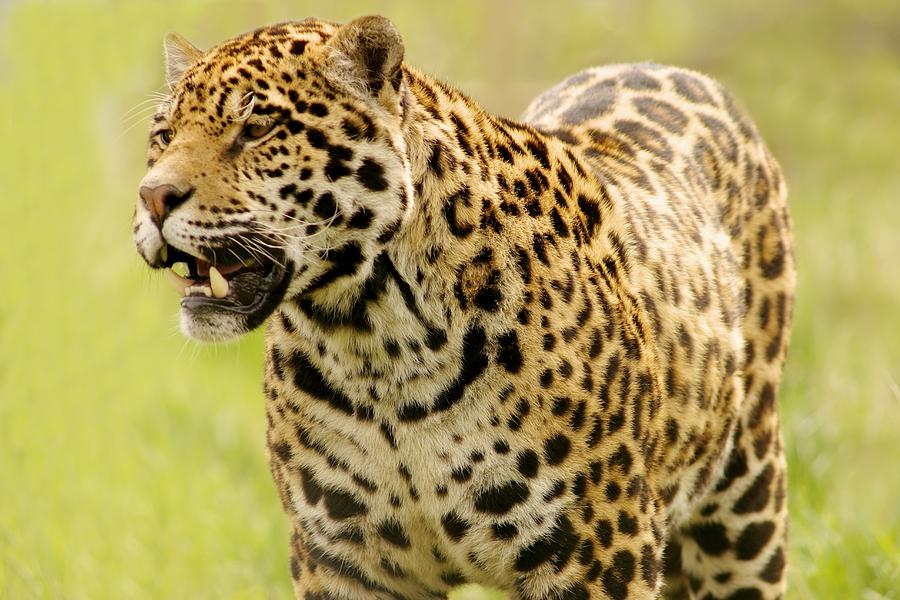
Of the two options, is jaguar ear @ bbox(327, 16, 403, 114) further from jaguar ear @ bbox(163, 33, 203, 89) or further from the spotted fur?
jaguar ear @ bbox(163, 33, 203, 89)

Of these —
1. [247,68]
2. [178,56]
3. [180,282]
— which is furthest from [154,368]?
[247,68]

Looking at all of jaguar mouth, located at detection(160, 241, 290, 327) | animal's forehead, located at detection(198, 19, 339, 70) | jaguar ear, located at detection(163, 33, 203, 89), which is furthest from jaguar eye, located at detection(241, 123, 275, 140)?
jaguar ear, located at detection(163, 33, 203, 89)

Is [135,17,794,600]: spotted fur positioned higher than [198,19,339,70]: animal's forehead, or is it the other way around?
[198,19,339,70]: animal's forehead

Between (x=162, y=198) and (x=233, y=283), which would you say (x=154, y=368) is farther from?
(x=162, y=198)

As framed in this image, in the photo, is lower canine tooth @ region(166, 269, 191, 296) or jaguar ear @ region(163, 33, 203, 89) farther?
jaguar ear @ region(163, 33, 203, 89)

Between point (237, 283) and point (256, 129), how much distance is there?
466 millimetres

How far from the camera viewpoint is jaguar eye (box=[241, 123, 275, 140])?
158 inches

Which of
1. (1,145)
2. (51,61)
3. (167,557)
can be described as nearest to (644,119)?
(167,557)

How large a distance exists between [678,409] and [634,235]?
70 cm

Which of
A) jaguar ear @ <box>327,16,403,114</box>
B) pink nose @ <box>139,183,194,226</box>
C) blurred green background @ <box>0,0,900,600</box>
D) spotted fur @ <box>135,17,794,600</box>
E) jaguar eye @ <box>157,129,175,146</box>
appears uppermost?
jaguar ear @ <box>327,16,403,114</box>

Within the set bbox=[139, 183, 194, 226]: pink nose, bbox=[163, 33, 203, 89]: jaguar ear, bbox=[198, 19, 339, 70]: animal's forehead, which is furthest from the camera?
bbox=[163, 33, 203, 89]: jaguar ear

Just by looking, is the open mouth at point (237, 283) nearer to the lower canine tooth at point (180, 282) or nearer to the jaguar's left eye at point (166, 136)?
the lower canine tooth at point (180, 282)

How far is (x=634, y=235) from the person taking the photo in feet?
16.4

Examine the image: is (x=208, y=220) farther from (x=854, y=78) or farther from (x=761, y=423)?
(x=854, y=78)
